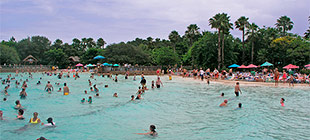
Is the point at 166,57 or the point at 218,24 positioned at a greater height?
the point at 218,24

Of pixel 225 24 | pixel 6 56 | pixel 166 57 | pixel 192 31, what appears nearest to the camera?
pixel 225 24

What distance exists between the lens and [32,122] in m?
11.4

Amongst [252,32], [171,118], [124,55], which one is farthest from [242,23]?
[171,118]

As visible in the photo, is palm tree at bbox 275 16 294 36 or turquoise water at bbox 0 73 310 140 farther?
palm tree at bbox 275 16 294 36

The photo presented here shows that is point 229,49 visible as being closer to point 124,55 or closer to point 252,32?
point 252,32

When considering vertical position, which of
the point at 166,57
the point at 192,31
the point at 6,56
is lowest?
the point at 166,57

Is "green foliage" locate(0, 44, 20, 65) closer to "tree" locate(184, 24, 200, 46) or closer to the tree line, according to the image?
the tree line

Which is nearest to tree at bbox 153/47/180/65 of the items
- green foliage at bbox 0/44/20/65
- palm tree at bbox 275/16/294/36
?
palm tree at bbox 275/16/294/36

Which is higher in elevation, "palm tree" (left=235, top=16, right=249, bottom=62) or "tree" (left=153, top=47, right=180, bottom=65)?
"palm tree" (left=235, top=16, right=249, bottom=62)

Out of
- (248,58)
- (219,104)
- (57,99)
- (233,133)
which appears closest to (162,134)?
(233,133)

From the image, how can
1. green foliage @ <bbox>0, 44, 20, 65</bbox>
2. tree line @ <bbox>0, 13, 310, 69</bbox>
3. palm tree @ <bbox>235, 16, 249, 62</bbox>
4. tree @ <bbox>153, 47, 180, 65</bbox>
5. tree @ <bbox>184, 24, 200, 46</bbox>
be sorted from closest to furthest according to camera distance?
tree line @ <bbox>0, 13, 310, 69</bbox>, palm tree @ <bbox>235, 16, 249, 62</bbox>, tree @ <bbox>153, 47, 180, 65</bbox>, green foliage @ <bbox>0, 44, 20, 65</bbox>, tree @ <bbox>184, 24, 200, 46</bbox>

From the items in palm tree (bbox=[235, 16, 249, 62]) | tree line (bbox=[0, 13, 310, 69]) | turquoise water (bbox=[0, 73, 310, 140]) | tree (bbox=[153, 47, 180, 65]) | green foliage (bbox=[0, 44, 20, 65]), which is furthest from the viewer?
green foliage (bbox=[0, 44, 20, 65])

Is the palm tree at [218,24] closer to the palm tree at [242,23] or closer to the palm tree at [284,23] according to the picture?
the palm tree at [242,23]

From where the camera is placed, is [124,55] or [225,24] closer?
[225,24]
